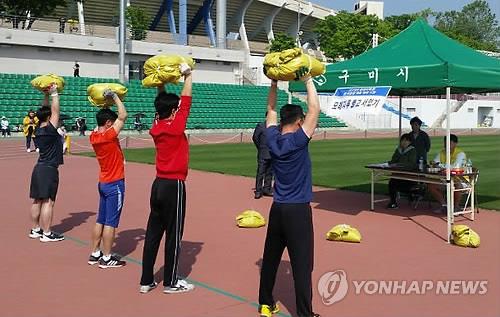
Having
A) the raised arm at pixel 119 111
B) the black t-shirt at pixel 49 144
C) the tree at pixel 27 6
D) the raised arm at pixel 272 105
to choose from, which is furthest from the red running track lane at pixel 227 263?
the tree at pixel 27 6

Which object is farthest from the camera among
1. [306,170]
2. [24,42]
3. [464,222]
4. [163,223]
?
[24,42]

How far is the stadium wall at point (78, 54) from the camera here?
4144 centimetres

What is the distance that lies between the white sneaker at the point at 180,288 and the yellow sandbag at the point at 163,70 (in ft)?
7.11

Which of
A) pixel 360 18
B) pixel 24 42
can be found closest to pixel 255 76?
pixel 24 42

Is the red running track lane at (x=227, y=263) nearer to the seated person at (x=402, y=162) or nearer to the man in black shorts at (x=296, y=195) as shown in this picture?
the seated person at (x=402, y=162)

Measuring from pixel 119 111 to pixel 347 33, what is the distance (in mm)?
70654

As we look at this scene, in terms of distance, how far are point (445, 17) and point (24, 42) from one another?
104043 millimetres

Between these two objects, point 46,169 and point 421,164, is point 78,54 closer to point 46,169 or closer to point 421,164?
point 421,164

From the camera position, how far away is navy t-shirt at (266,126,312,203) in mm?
4969

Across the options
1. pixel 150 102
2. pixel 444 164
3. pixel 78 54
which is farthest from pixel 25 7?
pixel 444 164

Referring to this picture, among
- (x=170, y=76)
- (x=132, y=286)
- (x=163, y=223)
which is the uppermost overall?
(x=170, y=76)

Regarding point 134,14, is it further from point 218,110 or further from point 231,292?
point 231,292

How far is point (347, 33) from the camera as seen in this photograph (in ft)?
243

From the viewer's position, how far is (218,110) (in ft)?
146
